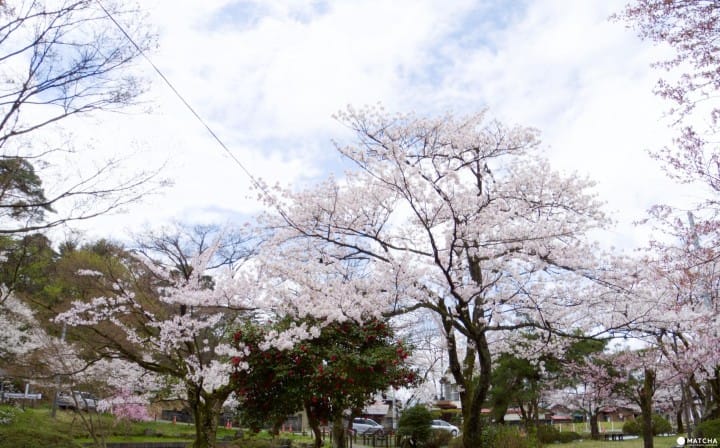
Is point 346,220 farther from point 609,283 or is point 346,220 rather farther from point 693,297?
point 693,297

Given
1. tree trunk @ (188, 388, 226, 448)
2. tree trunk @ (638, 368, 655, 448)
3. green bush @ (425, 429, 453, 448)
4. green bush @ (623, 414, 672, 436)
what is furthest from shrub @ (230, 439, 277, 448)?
green bush @ (623, 414, 672, 436)

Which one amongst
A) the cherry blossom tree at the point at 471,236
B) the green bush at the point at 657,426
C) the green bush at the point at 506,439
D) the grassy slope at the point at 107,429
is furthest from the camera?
the green bush at the point at 657,426

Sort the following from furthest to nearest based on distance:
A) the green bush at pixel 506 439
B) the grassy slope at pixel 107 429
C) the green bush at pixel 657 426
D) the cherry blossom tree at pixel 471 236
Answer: the green bush at pixel 657 426 → the grassy slope at pixel 107 429 → the green bush at pixel 506 439 → the cherry blossom tree at pixel 471 236

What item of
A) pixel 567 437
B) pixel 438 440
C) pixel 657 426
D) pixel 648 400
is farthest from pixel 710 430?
pixel 657 426

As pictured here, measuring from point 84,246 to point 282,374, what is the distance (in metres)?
23.0

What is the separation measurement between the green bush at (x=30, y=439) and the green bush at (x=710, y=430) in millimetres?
10098

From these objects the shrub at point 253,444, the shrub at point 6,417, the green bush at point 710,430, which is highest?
the green bush at point 710,430

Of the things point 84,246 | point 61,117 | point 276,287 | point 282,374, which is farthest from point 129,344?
point 84,246

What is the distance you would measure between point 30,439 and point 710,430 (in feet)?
35.0

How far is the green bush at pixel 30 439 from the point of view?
805cm

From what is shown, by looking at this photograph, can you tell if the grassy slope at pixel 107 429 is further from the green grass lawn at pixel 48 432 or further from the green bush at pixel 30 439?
the green bush at pixel 30 439

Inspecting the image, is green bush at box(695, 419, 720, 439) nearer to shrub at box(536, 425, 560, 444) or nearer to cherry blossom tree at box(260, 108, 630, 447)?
cherry blossom tree at box(260, 108, 630, 447)

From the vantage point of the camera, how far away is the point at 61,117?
6035 mm

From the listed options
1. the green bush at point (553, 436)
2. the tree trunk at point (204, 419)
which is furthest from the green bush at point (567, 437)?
the tree trunk at point (204, 419)
